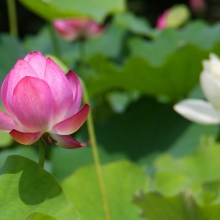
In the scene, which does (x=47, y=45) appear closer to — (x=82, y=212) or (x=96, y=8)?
(x=96, y=8)

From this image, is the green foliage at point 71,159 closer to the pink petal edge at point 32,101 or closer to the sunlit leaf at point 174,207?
the sunlit leaf at point 174,207

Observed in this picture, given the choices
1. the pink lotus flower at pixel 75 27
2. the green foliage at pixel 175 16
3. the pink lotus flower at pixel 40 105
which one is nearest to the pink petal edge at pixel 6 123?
the pink lotus flower at pixel 40 105

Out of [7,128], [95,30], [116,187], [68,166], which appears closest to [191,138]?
[68,166]

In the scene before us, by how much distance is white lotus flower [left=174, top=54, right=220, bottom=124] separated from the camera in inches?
27.1

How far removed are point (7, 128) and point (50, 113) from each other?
40 millimetres

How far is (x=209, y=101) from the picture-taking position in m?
0.71

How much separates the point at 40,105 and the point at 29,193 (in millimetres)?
76

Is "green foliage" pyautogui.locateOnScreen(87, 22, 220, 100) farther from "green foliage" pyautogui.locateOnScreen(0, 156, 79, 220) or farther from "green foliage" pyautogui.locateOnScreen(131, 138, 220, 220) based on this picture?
"green foliage" pyautogui.locateOnScreen(0, 156, 79, 220)

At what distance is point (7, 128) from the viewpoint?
1.45 ft

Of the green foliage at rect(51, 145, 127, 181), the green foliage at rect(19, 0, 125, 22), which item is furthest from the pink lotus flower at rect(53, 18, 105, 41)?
the green foliage at rect(51, 145, 127, 181)

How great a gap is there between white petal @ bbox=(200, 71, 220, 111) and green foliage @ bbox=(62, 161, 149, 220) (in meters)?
0.16

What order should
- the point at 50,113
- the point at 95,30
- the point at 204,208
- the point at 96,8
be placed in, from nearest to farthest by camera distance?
the point at 50,113 < the point at 204,208 < the point at 96,8 < the point at 95,30

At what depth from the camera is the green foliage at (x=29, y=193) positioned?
0.45m

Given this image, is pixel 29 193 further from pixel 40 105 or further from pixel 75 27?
pixel 75 27
